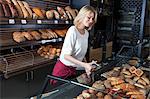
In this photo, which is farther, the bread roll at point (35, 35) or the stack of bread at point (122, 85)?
the bread roll at point (35, 35)

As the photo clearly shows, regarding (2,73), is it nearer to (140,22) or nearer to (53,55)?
(53,55)

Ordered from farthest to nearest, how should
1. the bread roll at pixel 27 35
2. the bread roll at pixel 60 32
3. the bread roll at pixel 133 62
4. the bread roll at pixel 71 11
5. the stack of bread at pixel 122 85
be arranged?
the bread roll at pixel 71 11 → the bread roll at pixel 60 32 → the bread roll at pixel 27 35 → the bread roll at pixel 133 62 → the stack of bread at pixel 122 85

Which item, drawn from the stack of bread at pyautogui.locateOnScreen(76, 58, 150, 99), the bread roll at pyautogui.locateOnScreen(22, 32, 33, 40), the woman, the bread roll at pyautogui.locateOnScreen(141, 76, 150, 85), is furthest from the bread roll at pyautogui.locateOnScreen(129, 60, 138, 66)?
the bread roll at pyautogui.locateOnScreen(22, 32, 33, 40)

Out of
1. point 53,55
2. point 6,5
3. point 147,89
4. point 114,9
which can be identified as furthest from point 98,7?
point 147,89

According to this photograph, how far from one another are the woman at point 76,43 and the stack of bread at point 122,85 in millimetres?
188

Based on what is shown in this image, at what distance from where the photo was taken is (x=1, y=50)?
2715 millimetres

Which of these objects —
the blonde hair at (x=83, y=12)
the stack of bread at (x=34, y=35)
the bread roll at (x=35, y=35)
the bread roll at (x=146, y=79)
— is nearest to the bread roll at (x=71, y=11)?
the stack of bread at (x=34, y=35)

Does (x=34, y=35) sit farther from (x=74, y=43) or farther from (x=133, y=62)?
(x=133, y=62)

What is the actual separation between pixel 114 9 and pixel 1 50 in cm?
310

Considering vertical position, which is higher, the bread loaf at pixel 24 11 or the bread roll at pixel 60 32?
the bread loaf at pixel 24 11

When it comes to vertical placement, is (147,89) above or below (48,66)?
above

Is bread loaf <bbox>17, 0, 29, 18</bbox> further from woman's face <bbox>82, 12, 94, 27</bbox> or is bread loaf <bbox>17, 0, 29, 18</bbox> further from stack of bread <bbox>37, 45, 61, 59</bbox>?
woman's face <bbox>82, 12, 94, 27</bbox>

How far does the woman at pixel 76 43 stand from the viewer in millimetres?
1860

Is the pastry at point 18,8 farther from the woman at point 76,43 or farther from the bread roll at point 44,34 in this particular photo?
the woman at point 76,43
